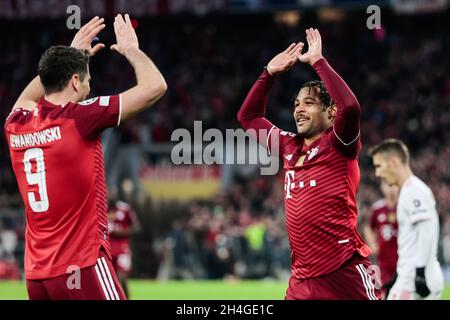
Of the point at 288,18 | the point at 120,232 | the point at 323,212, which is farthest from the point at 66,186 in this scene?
the point at 288,18

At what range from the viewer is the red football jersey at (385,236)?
443 inches

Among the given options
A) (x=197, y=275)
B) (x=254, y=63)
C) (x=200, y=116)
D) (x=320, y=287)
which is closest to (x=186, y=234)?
(x=197, y=275)

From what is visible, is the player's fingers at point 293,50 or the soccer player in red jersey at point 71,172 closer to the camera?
the soccer player in red jersey at point 71,172

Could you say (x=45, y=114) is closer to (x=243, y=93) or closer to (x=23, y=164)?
(x=23, y=164)

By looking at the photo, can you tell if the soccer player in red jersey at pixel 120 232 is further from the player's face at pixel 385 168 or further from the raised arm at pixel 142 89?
the raised arm at pixel 142 89

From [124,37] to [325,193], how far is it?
1.93 m

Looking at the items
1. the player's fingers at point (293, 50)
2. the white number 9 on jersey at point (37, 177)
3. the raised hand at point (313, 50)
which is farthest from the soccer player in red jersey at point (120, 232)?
the white number 9 on jersey at point (37, 177)

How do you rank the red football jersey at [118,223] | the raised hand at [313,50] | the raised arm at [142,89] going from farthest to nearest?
the red football jersey at [118,223]
the raised hand at [313,50]
the raised arm at [142,89]

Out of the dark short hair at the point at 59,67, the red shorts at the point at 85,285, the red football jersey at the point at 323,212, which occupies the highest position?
the dark short hair at the point at 59,67

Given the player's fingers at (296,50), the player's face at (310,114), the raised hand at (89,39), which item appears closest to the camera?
the raised hand at (89,39)

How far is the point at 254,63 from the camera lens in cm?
3306

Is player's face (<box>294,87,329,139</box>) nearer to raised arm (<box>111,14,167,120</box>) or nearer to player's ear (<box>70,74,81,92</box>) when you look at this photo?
raised arm (<box>111,14,167,120</box>)

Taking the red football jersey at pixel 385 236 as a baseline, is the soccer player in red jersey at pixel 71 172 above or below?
above

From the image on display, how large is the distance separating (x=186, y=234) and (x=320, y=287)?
1709 cm
